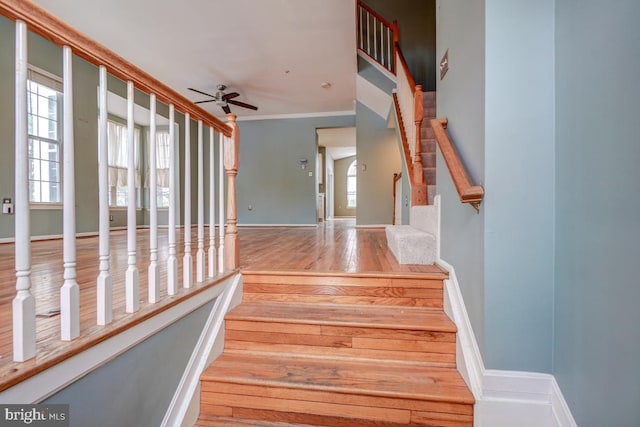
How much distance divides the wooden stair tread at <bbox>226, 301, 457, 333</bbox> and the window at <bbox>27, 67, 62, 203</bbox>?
4.31 metres

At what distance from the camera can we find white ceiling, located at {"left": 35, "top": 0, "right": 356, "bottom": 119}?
3324 millimetres

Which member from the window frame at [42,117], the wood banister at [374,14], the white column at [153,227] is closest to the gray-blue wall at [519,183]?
the white column at [153,227]

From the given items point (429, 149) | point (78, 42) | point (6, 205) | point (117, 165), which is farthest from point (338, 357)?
point (117, 165)

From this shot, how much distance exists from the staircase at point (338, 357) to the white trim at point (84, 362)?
41 centimetres

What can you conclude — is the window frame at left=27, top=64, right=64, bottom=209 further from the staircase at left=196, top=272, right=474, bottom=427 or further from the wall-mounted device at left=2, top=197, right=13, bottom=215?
the staircase at left=196, top=272, right=474, bottom=427

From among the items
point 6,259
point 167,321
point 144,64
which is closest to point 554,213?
point 167,321

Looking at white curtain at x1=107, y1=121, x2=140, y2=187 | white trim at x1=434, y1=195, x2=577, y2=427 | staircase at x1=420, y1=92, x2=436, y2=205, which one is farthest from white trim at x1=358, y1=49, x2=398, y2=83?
white curtain at x1=107, y1=121, x2=140, y2=187

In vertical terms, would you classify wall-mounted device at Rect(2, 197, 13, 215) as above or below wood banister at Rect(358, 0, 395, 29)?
below

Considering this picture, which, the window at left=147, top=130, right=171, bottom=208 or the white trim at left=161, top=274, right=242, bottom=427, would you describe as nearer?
the white trim at left=161, top=274, right=242, bottom=427

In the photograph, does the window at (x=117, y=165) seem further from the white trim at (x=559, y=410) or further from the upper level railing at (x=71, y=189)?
the white trim at (x=559, y=410)

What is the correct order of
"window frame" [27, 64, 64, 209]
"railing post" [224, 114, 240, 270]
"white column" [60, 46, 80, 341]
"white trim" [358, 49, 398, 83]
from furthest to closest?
1. "white trim" [358, 49, 398, 83]
2. "window frame" [27, 64, 64, 209]
3. "railing post" [224, 114, 240, 270]
4. "white column" [60, 46, 80, 341]

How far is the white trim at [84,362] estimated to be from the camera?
706mm

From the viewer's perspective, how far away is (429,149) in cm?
346

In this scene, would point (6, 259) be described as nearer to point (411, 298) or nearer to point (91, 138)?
point (91, 138)
